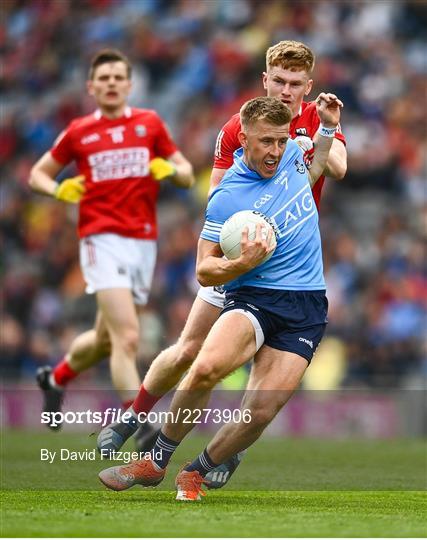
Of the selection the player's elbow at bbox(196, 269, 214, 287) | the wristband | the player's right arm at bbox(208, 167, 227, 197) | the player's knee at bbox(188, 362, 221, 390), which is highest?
the wristband

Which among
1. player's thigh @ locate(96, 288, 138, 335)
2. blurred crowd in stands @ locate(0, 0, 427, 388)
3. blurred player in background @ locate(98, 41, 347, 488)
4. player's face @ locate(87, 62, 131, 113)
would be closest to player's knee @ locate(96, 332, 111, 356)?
player's thigh @ locate(96, 288, 138, 335)

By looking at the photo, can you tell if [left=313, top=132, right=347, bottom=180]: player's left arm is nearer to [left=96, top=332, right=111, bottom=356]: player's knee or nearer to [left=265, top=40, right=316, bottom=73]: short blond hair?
[left=265, top=40, right=316, bottom=73]: short blond hair

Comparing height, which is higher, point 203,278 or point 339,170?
point 339,170

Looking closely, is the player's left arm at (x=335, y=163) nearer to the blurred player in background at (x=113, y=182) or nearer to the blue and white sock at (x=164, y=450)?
the blue and white sock at (x=164, y=450)

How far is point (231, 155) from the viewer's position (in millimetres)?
8562

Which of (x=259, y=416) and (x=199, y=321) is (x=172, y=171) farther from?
(x=259, y=416)

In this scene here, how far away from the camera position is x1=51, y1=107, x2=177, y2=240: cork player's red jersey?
11.0 meters

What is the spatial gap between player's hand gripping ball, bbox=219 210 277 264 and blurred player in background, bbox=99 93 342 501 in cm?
8

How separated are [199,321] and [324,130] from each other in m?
1.46

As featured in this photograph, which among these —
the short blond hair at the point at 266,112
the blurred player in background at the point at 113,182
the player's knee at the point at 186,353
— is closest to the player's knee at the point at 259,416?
the player's knee at the point at 186,353

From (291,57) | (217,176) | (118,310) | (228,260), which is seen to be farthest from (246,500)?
→ (118,310)

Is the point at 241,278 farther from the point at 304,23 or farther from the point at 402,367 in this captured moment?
the point at 304,23

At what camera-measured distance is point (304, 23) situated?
20781 mm

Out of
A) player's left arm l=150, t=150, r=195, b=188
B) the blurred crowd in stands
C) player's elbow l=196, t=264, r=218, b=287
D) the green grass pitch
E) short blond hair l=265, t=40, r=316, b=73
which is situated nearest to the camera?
the green grass pitch
